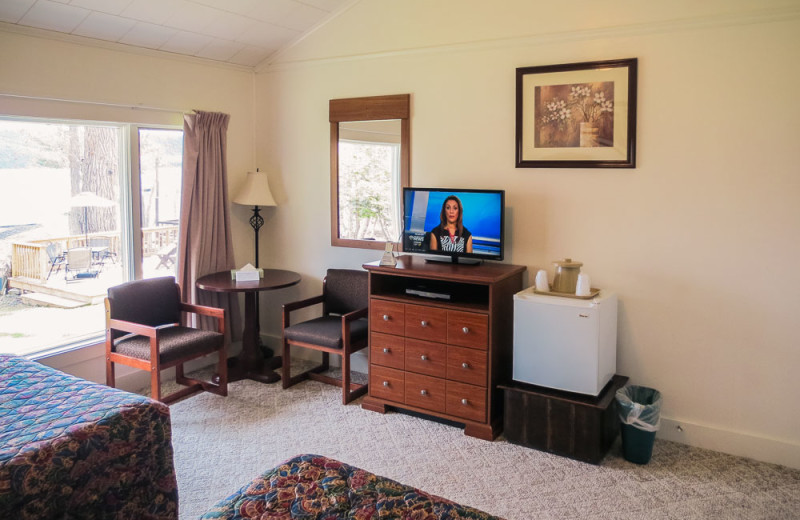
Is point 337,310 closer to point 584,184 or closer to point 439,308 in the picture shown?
point 439,308

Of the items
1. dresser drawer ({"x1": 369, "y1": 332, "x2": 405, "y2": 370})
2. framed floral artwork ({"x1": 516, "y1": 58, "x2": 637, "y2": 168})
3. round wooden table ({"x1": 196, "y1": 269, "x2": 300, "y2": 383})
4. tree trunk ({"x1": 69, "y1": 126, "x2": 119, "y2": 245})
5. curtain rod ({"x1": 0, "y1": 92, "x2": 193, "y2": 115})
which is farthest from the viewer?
round wooden table ({"x1": 196, "y1": 269, "x2": 300, "y2": 383})

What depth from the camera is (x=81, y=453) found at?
206cm

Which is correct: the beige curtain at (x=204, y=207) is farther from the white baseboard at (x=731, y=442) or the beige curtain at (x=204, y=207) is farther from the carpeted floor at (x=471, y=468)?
the white baseboard at (x=731, y=442)

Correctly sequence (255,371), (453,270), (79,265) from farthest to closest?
(255,371), (79,265), (453,270)

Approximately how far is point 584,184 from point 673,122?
55 cm

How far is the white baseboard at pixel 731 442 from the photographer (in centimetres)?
312

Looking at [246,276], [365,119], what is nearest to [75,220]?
[246,276]

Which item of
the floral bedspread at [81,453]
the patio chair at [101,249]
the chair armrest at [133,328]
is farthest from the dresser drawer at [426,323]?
the patio chair at [101,249]

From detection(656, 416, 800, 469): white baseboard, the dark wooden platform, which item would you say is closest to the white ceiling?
the dark wooden platform

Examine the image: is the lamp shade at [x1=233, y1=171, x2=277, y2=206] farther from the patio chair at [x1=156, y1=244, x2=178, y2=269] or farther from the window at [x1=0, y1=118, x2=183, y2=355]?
the patio chair at [x1=156, y1=244, x2=178, y2=269]

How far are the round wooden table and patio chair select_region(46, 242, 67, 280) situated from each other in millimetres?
834

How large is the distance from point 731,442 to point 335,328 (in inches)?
92.9

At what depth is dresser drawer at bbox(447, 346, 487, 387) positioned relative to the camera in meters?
3.40

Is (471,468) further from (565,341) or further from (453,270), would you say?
(453,270)
